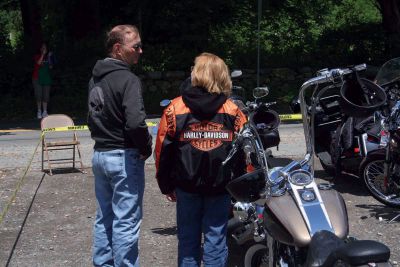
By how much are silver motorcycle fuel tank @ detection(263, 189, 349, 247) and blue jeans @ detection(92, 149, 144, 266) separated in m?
1.05

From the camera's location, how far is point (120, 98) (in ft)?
14.3

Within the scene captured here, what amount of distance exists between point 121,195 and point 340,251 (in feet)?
6.07

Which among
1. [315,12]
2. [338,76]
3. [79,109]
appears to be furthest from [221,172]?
[315,12]

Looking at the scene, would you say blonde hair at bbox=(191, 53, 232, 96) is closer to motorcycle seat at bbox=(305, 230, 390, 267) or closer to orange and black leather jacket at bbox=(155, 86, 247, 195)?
orange and black leather jacket at bbox=(155, 86, 247, 195)

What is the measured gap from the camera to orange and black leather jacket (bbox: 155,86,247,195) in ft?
13.8

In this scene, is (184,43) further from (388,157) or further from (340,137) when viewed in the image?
(388,157)

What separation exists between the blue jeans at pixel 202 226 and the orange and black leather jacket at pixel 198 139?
0.08m

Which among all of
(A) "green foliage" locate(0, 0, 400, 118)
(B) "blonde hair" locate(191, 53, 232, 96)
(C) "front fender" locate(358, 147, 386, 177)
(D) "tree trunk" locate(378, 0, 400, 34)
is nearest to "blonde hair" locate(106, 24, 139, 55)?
(B) "blonde hair" locate(191, 53, 232, 96)

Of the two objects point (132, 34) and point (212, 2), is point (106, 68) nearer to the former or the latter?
point (132, 34)

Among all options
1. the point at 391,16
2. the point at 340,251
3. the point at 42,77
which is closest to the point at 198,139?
the point at 340,251

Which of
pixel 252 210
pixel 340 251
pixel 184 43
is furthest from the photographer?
pixel 184 43

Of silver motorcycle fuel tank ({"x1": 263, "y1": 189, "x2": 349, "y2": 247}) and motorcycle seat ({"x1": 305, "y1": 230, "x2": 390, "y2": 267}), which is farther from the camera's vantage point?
silver motorcycle fuel tank ({"x1": 263, "y1": 189, "x2": 349, "y2": 247})

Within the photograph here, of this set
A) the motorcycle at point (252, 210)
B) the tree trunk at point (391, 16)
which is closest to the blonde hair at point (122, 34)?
the motorcycle at point (252, 210)

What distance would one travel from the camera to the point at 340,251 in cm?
302
